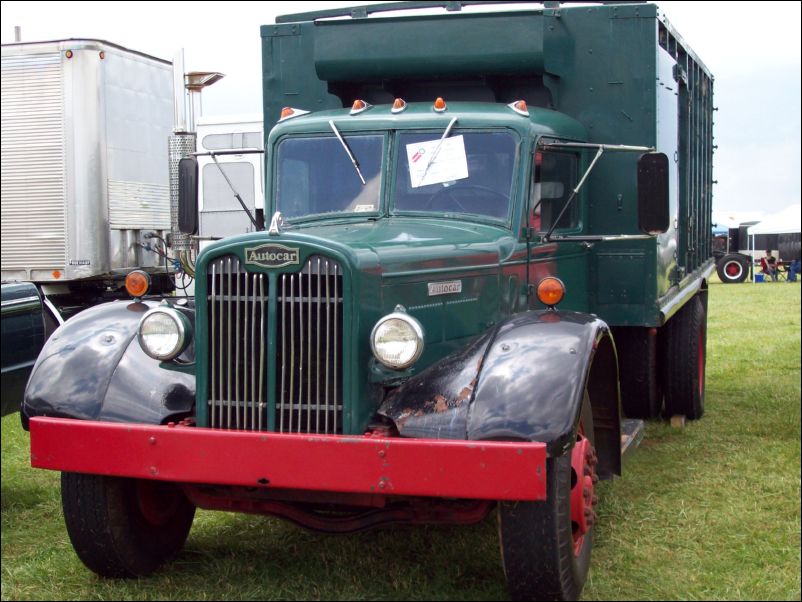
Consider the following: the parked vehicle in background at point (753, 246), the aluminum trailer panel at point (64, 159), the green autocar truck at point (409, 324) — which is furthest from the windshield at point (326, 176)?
the parked vehicle in background at point (753, 246)

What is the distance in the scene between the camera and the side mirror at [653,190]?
5.65 metres

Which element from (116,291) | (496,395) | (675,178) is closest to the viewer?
(496,395)

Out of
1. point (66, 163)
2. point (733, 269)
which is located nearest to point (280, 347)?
point (66, 163)

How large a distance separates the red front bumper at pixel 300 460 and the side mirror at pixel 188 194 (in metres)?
2.27

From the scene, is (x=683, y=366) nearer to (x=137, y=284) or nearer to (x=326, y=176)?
(x=326, y=176)

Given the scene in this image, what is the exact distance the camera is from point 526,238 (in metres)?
5.65

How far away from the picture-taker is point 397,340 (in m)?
4.39

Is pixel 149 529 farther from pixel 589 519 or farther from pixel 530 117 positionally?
pixel 530 117

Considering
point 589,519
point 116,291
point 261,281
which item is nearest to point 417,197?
point 261,281

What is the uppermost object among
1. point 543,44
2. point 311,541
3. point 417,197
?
point 543,44

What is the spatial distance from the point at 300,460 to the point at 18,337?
328 centimetres

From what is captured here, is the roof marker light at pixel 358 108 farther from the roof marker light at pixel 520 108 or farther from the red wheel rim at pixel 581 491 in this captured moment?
the red wheel rim at pixel 581 491

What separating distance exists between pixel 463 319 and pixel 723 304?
18681 mm

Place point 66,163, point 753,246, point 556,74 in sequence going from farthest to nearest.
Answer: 1. point 753,246
2. point 66,163
3. point 556,74
